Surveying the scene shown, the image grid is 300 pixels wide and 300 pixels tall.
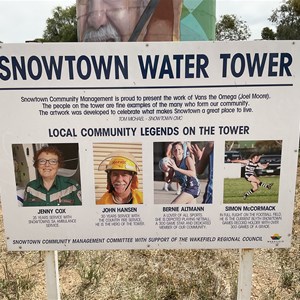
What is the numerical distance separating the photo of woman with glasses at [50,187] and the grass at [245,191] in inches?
40.7

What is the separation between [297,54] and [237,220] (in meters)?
1.17

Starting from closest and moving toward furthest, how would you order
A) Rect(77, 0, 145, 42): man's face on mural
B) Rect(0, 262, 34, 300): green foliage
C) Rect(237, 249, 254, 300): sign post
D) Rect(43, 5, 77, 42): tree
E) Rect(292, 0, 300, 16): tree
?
1. Rect(237, 249, 254, 300): sign post
2. Rect(0, 262, 34, 300): green foliage
3. Rect(77, 0, 145, 42): man's face on mural
4. Rect(292, 0, 300, 16): tree
5. Rect(43, 5, 77, 42): tree

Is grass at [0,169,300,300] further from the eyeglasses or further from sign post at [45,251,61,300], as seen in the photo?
the eyeglasses

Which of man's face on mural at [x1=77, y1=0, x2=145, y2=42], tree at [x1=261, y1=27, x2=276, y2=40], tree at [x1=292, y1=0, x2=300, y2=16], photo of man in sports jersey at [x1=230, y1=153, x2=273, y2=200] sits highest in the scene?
tree at [x1=292, y1=0, x2=300, y2=16]

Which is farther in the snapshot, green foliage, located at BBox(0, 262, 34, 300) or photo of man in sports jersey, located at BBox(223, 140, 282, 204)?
green foliage, located at BBox(0, 262, 34, 300)

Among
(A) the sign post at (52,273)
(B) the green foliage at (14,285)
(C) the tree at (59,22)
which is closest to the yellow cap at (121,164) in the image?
(A) the sign post at (52,273)

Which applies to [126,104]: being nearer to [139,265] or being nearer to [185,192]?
[185,192]

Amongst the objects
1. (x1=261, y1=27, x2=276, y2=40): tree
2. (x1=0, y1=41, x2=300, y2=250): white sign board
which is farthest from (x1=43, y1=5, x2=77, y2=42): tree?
(x1=0, y1=41, x2=300, y2=250): white sign board

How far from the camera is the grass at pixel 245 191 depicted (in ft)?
7.18

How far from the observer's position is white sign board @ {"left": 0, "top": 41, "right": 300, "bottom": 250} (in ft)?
6.66

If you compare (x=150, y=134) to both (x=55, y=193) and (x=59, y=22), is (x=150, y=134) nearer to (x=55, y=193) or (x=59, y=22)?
(x=55, y=193)

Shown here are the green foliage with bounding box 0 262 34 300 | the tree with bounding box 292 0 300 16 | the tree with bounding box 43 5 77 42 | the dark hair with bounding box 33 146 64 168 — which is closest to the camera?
the dark hair with bounding box 33 146 64 168

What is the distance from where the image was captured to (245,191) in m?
2.20

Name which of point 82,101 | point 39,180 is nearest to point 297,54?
point 82,101
